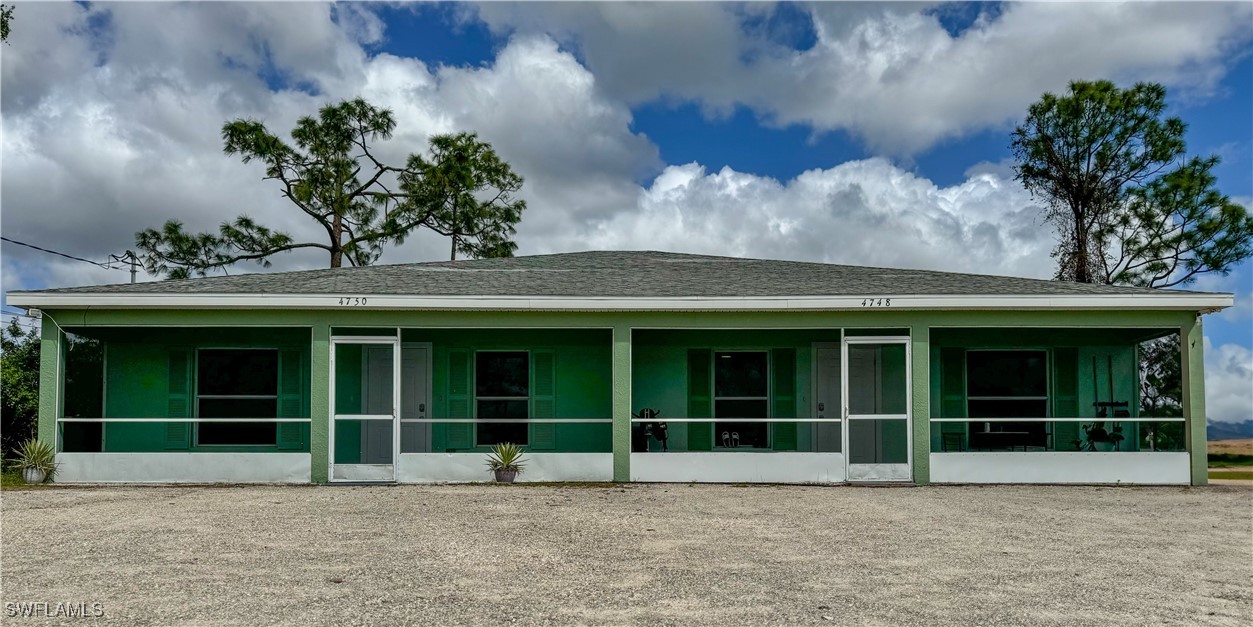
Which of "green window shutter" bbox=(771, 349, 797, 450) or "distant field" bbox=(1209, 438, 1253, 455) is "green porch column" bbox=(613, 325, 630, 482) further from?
"distant field" bbox=(1209, 438, 1253, 455)

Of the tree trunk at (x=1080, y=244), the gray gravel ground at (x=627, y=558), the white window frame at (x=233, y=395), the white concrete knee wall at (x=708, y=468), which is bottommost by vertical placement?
the gray gravel ground at (x=627, y=558)

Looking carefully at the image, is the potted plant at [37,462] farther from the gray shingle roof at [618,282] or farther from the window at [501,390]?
the window at [501,390]

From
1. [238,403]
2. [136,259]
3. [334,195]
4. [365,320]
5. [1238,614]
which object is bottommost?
[1238,614]

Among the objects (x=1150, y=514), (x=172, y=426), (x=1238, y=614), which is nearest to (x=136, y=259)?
(x=172, y=426)

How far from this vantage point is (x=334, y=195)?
29.6 metres

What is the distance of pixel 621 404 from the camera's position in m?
13.4

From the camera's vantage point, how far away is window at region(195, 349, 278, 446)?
1512 centimetres

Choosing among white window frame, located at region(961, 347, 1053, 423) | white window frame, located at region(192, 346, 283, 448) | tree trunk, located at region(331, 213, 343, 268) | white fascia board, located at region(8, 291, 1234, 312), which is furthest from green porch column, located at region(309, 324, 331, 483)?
tree trunk, located at region(331, 213, 343, 268)

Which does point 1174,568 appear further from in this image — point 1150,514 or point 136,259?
point 136,259

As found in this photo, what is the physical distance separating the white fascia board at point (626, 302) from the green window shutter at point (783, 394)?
2330 mm

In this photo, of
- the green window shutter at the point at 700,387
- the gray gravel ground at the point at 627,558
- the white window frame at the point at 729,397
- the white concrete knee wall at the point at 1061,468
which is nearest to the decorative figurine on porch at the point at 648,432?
the green window shutter at the point at 700,387

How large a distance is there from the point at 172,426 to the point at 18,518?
549cm

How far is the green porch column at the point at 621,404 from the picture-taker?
1341 cm

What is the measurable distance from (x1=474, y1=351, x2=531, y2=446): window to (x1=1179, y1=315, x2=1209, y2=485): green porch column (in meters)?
9.15
